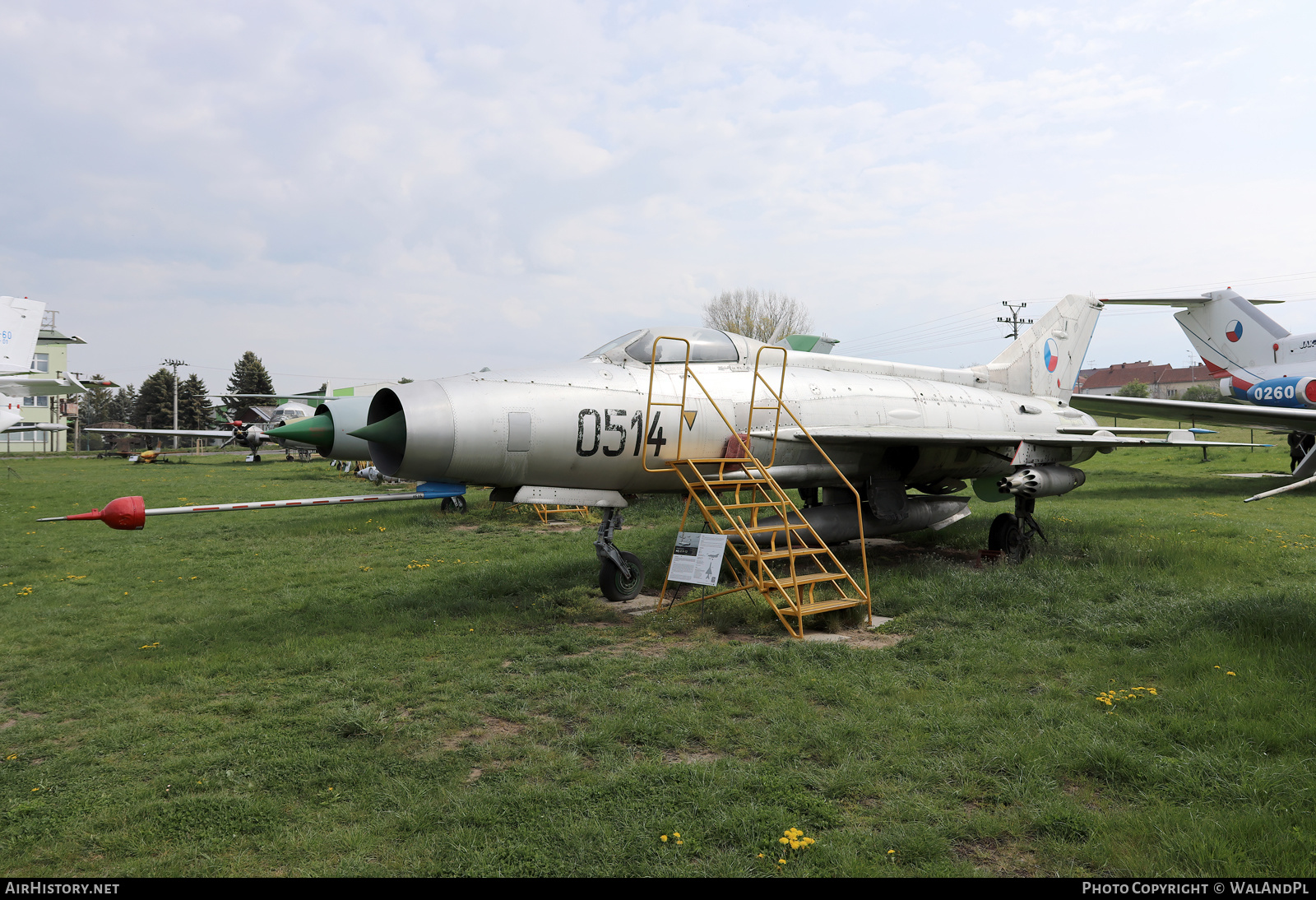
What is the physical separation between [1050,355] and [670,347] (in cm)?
834

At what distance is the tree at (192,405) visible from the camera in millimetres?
73562

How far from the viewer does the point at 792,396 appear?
871 cm

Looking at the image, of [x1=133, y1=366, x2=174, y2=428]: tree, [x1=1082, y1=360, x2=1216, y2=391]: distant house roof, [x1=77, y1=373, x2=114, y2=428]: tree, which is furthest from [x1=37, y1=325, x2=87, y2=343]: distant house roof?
[x1=1082, y1=360, x2=1216, y2=391]: distant house roof

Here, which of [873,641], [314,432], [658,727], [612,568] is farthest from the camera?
[612,568]

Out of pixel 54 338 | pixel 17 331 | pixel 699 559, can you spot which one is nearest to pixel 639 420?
pixel 699 559

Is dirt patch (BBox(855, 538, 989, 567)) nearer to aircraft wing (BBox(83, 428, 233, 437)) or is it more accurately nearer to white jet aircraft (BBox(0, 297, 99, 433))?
aircraft wing (BBox(83, 428, 233, 437))

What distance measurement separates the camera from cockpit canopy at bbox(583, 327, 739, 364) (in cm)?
791

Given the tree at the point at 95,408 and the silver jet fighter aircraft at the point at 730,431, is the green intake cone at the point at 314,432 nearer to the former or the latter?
the silver jet fighter aircraft at the point at 730,431

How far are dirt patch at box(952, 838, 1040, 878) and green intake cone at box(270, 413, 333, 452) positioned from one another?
19.3 feet

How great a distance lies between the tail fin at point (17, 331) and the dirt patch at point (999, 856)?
104ft

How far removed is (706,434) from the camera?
7793 mm

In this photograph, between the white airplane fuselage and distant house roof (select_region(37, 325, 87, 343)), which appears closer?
the white airplane fuselage

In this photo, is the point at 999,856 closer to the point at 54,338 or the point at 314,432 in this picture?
the point at 314,432
